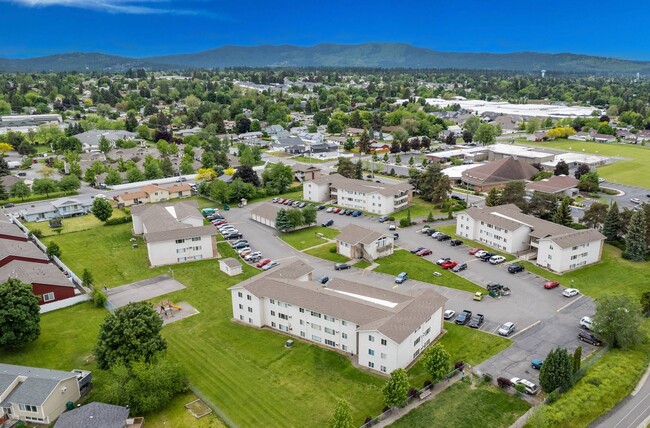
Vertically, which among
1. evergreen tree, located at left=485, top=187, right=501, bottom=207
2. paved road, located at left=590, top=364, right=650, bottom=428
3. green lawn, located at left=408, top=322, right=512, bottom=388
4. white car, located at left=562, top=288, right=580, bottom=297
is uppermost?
evergreen tree, located at left=485, top=187, right=501, bottom=207

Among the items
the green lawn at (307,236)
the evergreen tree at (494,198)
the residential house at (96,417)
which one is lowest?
the green lawn at (307,236)

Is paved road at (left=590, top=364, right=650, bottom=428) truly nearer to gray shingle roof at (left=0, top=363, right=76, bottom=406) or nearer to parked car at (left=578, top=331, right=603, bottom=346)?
parked car at (left=578, top=331, right=603, bottom=346)

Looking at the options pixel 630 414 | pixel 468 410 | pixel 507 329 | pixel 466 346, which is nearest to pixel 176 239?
pixel 466 346

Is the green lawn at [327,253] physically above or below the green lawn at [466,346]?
above

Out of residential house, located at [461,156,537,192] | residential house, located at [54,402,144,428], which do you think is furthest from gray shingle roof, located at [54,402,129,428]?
residential house, located at [461,156,537,192]

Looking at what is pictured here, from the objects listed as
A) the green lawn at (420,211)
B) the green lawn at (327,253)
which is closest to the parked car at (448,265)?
the green lawn at (327,253)

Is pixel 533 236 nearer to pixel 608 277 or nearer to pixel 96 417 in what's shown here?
pixel 608 277

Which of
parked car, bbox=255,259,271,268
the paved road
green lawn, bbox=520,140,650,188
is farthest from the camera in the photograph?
green lawn, bbox=520,140,650,188

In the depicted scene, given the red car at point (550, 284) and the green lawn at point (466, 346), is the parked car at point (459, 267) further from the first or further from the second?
the green lawn at point (466, 346)
